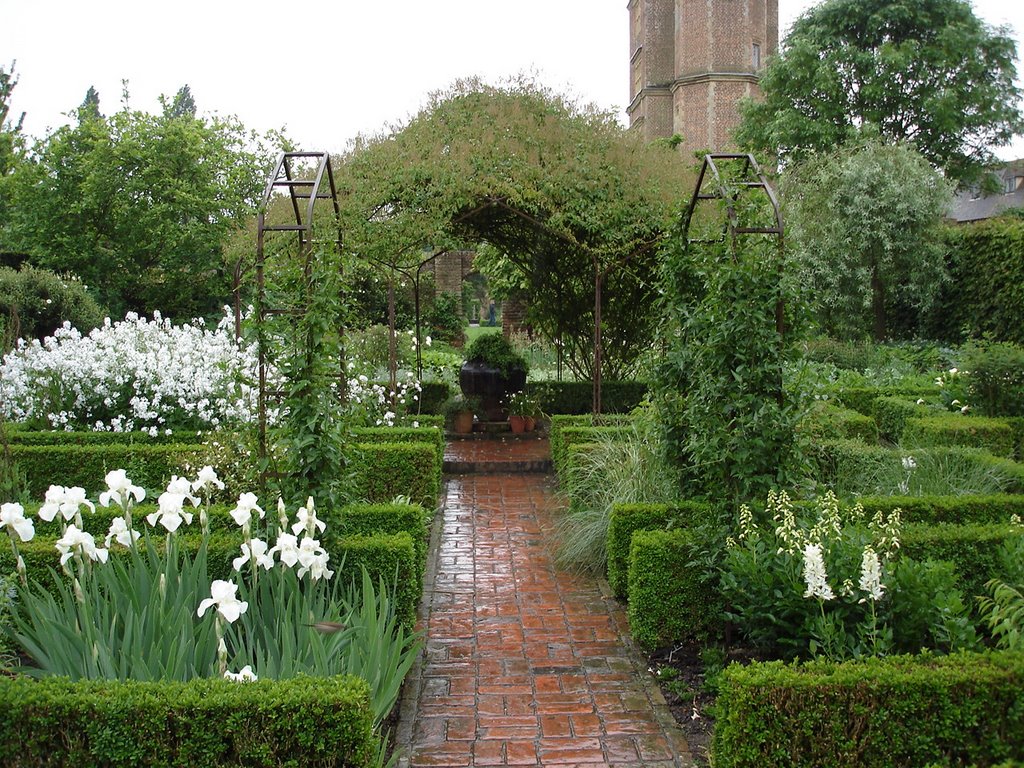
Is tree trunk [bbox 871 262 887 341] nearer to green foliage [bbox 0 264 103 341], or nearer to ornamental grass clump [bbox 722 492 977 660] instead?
green foliage [bbox 0 264 103 341]

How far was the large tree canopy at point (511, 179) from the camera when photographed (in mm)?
10500

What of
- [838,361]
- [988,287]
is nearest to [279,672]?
[838,361]

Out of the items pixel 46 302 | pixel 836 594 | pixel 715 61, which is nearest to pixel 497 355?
pixel 46 302

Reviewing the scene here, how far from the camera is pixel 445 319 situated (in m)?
24.4

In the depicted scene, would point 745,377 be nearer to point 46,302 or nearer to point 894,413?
point 894,413

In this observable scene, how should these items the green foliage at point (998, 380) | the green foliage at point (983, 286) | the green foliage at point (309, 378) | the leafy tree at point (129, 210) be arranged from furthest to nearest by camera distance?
the leafy tree at point (129, 210), the green foliage at point (983, 286), the green foliage at point (998, 380), the green foliage at point (309, 378)

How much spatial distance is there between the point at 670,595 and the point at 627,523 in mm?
855

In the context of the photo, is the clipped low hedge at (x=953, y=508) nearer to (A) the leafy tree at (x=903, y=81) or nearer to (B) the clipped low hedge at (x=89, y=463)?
(B) the clipped low hedge at (x=89, y=463)

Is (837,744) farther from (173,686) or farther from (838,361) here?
(838,361)

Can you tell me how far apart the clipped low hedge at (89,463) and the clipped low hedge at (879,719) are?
16.9ft

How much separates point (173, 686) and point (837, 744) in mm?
2245

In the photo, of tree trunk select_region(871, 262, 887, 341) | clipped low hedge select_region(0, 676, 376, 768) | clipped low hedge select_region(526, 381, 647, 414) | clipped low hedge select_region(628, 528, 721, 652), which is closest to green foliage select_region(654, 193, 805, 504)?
clipped low hedge select_region(628, 528, 721, 652)

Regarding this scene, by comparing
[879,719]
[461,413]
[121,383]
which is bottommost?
[879,719]

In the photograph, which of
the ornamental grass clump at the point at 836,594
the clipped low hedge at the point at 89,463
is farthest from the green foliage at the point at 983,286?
the clipped low hedge at the point at 89,463
